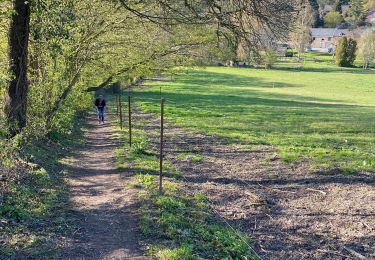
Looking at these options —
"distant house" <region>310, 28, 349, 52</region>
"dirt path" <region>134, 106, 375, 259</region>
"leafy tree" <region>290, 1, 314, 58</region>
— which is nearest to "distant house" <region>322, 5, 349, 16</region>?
"distant house" <region>310, 28, 349, 52</region>

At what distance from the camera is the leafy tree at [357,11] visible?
12275 cm

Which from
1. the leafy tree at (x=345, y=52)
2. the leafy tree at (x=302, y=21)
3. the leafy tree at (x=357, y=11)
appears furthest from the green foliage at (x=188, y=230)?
the leafy tree at (x=357, y=11)

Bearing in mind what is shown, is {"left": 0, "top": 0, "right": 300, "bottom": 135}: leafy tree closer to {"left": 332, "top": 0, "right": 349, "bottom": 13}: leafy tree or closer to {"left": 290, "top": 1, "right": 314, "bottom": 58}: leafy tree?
{"left": 290, "top": 1, "right": 314, "bottom": 58}: leafy tree

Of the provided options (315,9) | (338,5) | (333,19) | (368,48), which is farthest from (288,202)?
(338,5)

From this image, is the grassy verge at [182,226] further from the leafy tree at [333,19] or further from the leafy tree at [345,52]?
the leafy tree at [333,19]

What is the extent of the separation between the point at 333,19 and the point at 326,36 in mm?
6395

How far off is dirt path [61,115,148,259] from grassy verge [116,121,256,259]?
26 cm

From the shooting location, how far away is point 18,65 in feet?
31.4

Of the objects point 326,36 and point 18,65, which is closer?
point 18,65

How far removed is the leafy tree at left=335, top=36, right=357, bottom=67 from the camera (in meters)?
92.6

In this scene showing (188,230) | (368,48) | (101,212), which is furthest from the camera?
(368,48)

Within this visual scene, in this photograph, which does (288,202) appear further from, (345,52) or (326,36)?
(326,36)

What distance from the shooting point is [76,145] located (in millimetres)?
15227

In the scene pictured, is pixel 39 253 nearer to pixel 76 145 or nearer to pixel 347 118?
pixel 76 145
